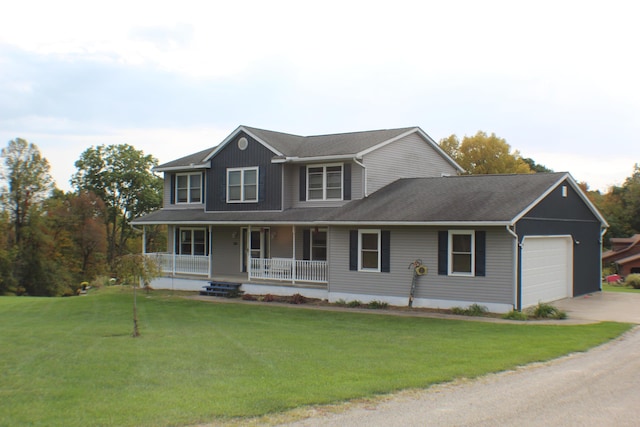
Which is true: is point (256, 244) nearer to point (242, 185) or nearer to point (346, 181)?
point (242, 185)

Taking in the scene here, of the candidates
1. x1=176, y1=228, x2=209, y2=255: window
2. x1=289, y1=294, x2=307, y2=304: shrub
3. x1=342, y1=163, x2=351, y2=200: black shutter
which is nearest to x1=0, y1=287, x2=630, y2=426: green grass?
x1=289, y1=294, x2=307, y2=304: shrub

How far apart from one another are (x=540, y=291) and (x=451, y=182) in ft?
16.8

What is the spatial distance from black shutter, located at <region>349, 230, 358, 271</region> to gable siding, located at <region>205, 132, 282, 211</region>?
4688 mm

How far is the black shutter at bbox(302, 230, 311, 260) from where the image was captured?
983 inches

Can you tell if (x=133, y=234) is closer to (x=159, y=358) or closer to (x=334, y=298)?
(x=334, y=298)

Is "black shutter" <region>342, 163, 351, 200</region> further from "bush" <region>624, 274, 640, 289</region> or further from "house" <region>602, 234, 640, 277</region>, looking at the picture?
"house" <region>602, 234, 640, 277</region>

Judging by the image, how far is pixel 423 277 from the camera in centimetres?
1959

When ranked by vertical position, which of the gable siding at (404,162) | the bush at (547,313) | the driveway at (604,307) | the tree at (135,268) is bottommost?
the driveway at (604,307)

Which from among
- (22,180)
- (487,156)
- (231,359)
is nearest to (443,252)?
(231,359)

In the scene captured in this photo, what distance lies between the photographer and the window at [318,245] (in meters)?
24.5

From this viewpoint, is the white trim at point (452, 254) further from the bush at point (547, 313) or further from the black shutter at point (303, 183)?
the black shutter at point (303, 183)

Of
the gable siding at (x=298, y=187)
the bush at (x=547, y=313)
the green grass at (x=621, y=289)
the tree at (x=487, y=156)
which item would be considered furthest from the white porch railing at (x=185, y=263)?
the tree at (x=487, y=156)

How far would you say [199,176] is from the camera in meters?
28.7

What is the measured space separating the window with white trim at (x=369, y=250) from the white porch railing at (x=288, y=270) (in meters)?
2.13
